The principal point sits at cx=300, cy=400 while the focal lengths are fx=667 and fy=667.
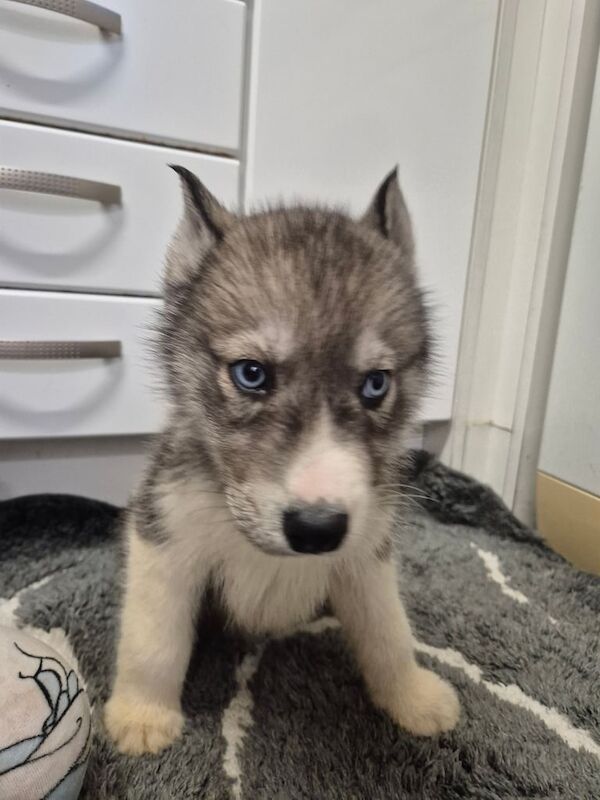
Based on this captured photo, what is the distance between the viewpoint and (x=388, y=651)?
1037 millimetres

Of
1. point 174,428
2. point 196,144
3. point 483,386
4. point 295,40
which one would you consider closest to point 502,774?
point 174,428

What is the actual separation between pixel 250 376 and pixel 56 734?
0.47m

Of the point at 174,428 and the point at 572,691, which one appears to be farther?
the point at 572,691

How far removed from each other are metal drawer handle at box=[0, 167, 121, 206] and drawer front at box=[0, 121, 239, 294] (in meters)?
0.03

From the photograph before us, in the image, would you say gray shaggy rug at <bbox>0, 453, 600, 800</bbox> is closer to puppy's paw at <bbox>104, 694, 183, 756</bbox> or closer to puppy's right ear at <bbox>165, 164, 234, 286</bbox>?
puppy's paw at <bbox>104, 694, 183, 756</bbox>

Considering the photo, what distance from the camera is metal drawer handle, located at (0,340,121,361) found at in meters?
1.43

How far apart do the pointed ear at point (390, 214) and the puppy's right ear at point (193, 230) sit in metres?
0.22

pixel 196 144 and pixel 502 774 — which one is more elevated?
pixel 196 144

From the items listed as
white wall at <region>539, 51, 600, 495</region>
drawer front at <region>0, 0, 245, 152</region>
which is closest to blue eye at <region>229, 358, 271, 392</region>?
drawer front at <region>0, 0, 245, 152</region>

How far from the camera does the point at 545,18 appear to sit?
5.96ft

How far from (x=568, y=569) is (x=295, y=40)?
1407 mm

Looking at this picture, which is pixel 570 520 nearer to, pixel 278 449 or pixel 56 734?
pixel 278 449

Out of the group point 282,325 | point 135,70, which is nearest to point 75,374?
point 135,70

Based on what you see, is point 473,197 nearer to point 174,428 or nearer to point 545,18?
point 545,18
